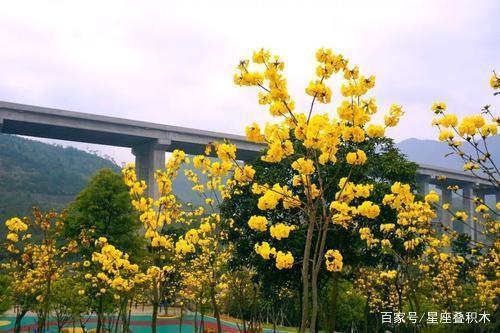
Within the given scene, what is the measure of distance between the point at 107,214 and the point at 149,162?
88.0ft

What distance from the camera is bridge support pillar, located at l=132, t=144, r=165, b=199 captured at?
47.9 metres

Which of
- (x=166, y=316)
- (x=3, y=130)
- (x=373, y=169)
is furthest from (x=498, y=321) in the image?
(x=3, y=130)

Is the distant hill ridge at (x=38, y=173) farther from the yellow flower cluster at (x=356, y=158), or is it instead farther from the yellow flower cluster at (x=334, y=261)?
the yellow flower cluster at (x=356, y=158)

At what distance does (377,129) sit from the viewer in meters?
4.63

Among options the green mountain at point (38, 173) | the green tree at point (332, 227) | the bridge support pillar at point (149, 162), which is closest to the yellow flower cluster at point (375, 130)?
the green tree at point (332, 227)

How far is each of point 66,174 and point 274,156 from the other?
99.8 m

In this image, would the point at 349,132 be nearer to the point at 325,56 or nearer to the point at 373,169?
the point at 325,56

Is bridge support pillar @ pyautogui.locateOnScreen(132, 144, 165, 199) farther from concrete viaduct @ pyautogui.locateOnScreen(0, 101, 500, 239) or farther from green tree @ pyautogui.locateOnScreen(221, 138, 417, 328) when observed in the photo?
green tree @ pyautogui.locateOnScreen(221, 138, 417, 328)

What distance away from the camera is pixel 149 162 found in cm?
4900

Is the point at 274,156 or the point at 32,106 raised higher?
the point at 32,106

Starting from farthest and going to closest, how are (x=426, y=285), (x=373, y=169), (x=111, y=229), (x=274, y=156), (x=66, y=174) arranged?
1. (x=66, y=174)
2. (x=426, y=285)
3. (x=111, y=229)
4. (x=373, y=169)
5. (x=274, y=156)

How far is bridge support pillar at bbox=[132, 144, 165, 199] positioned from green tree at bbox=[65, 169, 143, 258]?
23454 mm

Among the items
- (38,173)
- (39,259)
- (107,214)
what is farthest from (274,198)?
(38,173)

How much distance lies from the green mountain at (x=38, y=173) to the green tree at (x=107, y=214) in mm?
42209
